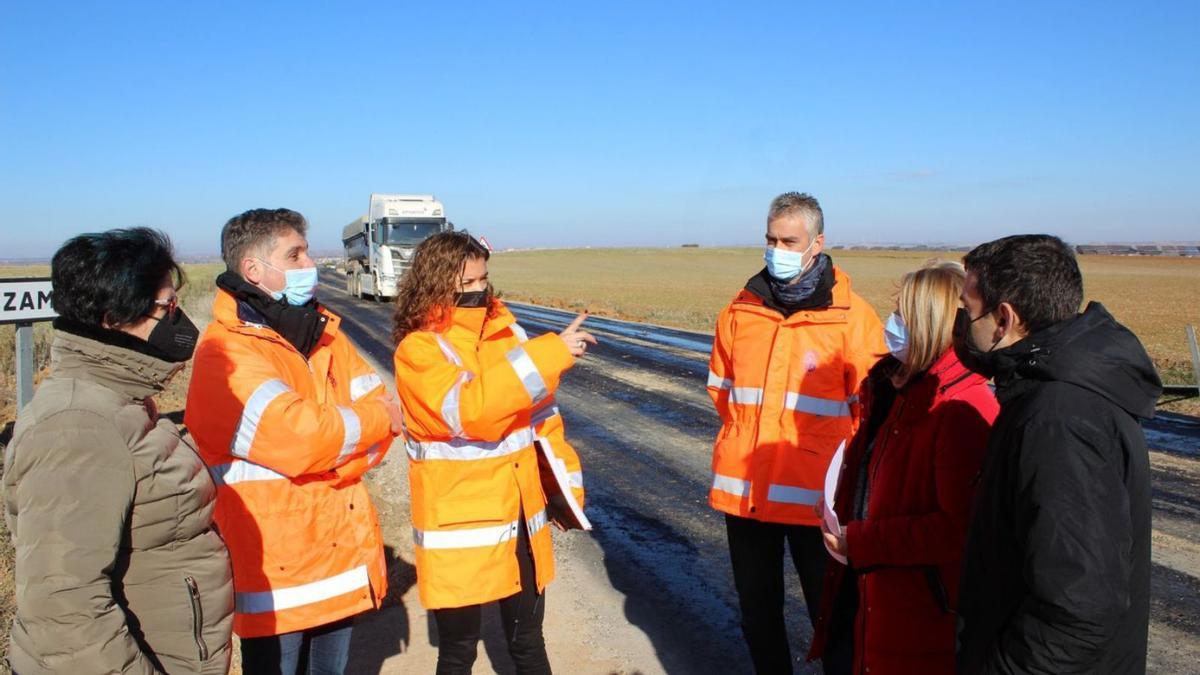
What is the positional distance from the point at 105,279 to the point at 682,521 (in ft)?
15.2

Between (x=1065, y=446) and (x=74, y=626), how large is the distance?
7.25ft

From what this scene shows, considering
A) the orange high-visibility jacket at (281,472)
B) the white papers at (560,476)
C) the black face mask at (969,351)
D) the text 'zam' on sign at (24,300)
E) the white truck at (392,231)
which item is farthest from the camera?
the white truck at (392,231)

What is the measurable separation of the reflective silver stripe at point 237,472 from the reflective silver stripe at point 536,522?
0.92 metres

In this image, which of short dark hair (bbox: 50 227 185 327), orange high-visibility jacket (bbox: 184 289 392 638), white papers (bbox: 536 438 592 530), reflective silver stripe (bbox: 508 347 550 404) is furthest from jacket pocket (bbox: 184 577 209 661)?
white papers (bbox: 536 438 592 530)

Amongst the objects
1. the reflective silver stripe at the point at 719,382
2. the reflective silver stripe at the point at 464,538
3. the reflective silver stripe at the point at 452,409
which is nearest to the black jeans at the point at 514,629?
the reflective silver stripe at the point at 464,538

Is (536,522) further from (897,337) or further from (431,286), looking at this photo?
(897,337)

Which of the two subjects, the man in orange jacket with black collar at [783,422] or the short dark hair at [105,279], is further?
the man in orange jacket with black collar at [783,422]

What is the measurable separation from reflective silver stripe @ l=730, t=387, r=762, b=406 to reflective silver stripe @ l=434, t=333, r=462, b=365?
Result: 4.05ft

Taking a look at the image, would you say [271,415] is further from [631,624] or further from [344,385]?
[631,624]

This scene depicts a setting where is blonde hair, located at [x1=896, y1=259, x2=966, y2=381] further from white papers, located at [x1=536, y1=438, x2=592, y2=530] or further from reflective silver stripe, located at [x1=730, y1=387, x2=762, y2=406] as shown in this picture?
white papers, located at [x1=536, y1=438, x2=592, y2=530]

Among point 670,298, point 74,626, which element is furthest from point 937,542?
point 670,298

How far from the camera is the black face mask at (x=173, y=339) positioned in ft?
6.93

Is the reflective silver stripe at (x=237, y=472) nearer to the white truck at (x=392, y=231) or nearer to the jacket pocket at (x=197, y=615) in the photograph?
the jacket pocket at (x=197, y=615)

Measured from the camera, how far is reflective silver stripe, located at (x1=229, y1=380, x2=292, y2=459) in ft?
8.21
